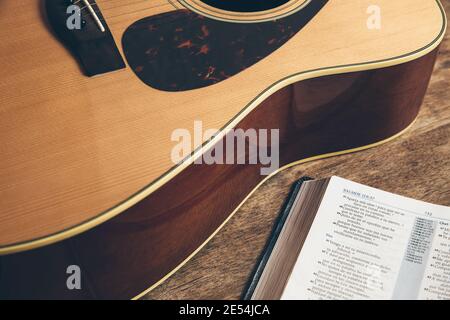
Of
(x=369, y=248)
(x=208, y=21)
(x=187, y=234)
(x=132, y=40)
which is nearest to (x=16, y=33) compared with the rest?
(x=132, y=40)

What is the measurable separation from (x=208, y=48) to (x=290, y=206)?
12.8 inches

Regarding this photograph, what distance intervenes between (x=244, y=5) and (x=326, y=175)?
367 millimetres

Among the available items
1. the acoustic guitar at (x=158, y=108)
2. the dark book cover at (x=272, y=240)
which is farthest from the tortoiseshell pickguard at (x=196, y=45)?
the dark book cover at (x=272, y=240)

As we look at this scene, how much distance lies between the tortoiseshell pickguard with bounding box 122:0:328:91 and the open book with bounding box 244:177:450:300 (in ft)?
0.90

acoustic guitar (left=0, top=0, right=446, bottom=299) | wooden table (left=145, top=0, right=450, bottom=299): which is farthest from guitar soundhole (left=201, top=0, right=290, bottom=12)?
wooden table (left=145, top=0, right=450, bottom=299)

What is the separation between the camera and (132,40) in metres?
0.85

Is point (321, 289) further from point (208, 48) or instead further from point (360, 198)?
point (208, 48)

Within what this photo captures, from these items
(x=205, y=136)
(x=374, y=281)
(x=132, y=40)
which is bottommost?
(x=374, y=281)

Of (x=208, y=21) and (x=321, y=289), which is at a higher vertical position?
(x=208, y=21)

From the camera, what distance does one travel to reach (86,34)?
82 cm

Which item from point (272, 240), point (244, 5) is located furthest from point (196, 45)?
point (272, 240)

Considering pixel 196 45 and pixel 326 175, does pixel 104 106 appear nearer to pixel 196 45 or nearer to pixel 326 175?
pixel 196 45

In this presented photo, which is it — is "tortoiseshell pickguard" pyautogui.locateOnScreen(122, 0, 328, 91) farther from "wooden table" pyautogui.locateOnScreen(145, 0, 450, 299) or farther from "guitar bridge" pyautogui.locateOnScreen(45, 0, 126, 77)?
"wooden table" pyautogui.locateOnScreen(145, 0, 450, 299)

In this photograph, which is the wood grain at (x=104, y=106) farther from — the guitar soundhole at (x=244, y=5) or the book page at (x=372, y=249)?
the book page at (x=372, y=249)
